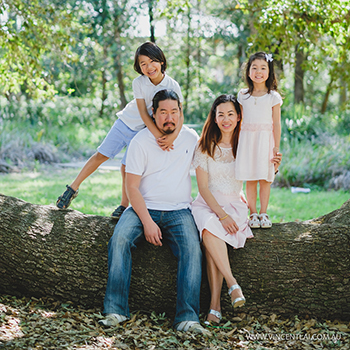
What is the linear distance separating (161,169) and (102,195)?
11.6 ft

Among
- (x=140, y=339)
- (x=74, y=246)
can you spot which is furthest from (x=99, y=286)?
(x=140, y=339)

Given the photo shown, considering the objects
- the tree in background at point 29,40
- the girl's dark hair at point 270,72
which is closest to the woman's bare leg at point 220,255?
the girl's dark hair at point 270,72

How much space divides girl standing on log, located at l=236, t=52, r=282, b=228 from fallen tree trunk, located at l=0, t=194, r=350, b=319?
0.55m

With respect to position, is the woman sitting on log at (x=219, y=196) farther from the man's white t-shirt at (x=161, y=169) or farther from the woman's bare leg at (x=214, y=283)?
the man's white t-shirt at (x=161, y=169)

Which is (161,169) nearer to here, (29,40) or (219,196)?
(219,196)

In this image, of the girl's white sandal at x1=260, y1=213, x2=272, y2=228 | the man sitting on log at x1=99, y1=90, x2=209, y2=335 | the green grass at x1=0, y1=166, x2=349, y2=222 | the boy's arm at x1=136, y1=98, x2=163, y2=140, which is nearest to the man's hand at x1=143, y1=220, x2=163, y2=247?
the man sitting on log at x1=99, y1=90, x2=209, y2=335

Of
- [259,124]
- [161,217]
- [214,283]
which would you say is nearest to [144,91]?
[259,124]

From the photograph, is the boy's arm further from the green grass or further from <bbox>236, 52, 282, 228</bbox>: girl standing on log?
the green grass

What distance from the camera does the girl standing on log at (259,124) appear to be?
339 cm

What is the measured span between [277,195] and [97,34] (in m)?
8.49

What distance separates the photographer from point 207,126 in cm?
327

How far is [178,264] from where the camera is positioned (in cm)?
283

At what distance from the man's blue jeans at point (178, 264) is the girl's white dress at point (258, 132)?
822 mm

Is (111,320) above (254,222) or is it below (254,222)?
below
